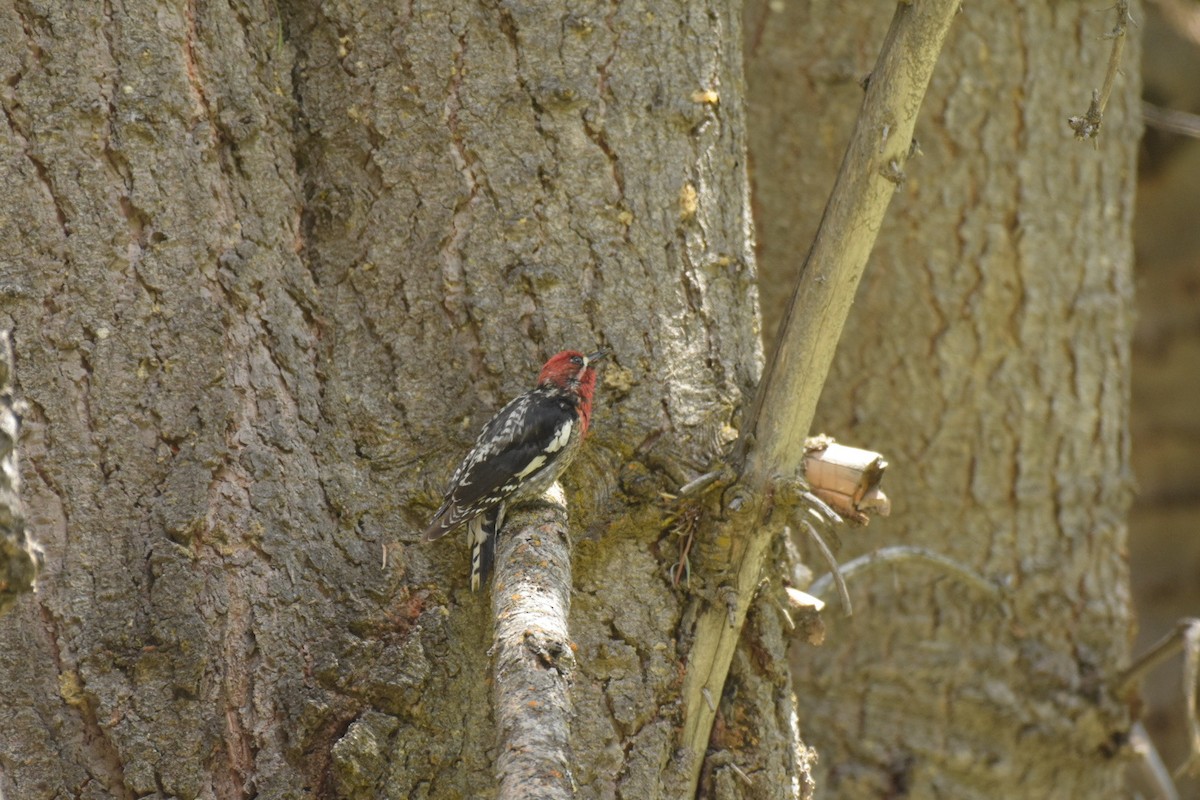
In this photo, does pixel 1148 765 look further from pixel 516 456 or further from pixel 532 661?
pixel 532 661

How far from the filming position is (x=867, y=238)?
3027 mm

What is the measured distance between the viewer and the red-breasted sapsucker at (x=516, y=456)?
123 inches

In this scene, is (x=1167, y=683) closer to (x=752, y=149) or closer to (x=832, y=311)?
(x=752, y=149)

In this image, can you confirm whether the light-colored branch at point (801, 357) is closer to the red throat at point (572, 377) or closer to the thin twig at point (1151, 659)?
the red throat at point (572, 377)

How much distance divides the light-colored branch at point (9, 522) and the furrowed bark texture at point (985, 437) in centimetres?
351

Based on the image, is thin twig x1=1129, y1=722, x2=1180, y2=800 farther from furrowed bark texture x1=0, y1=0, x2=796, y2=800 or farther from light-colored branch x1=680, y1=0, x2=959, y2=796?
light-colored branch x1=680, y1=0, x2=959, y2=796

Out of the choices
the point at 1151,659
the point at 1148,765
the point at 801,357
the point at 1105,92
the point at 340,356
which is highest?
the point at 1105,92

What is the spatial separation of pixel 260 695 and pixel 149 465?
625 millimetres

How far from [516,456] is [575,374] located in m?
0.29

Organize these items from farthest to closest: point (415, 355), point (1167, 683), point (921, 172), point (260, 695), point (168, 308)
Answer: point (1167, 683)
point (921, 172)
point (415, 355)
point (168, 308)
point (260, 695)

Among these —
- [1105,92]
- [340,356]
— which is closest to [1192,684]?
[1105,92]

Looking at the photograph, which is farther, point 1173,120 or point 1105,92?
point 1173,120

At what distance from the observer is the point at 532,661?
2289mm

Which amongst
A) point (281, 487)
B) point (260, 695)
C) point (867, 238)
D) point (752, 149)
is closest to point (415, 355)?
point (281, 487)
